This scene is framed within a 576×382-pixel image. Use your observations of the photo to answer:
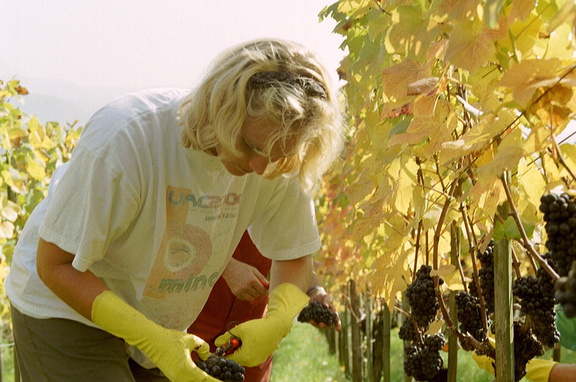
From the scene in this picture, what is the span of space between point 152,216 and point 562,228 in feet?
4.24

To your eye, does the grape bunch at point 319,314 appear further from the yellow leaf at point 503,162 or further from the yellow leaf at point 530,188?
the yellow leaf at point 503,162

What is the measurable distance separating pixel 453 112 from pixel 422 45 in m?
0.23

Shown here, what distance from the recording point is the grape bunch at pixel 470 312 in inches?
69.2

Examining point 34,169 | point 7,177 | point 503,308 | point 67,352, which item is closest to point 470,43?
point 503,308

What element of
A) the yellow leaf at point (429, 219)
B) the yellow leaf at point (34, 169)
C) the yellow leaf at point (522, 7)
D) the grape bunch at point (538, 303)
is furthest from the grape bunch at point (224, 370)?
the yellow leaf at point (34, 169)

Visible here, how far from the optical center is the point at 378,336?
5562 mm

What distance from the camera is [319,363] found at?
27.2 feet

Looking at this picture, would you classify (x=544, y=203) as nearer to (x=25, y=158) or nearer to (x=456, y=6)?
(x=456, y=6)

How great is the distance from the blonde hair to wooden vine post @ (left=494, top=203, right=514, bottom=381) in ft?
1.85

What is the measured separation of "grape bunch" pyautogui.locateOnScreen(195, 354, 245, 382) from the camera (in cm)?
191

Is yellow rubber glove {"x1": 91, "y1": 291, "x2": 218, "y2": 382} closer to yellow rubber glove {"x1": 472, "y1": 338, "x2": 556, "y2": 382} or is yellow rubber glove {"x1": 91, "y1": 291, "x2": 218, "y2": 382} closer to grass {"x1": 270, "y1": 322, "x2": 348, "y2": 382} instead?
yellow rubber glove {"x1": 472, "y1": 338, "x2": 556, "y2": 382}

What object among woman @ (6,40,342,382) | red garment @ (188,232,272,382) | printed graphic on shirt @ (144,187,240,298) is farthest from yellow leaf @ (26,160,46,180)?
printed graphic on shirt @ (144,187,240,298)

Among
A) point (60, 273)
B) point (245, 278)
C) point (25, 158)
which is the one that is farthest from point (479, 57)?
point (25, 158)

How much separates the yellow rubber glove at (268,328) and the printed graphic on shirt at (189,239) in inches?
8.6
